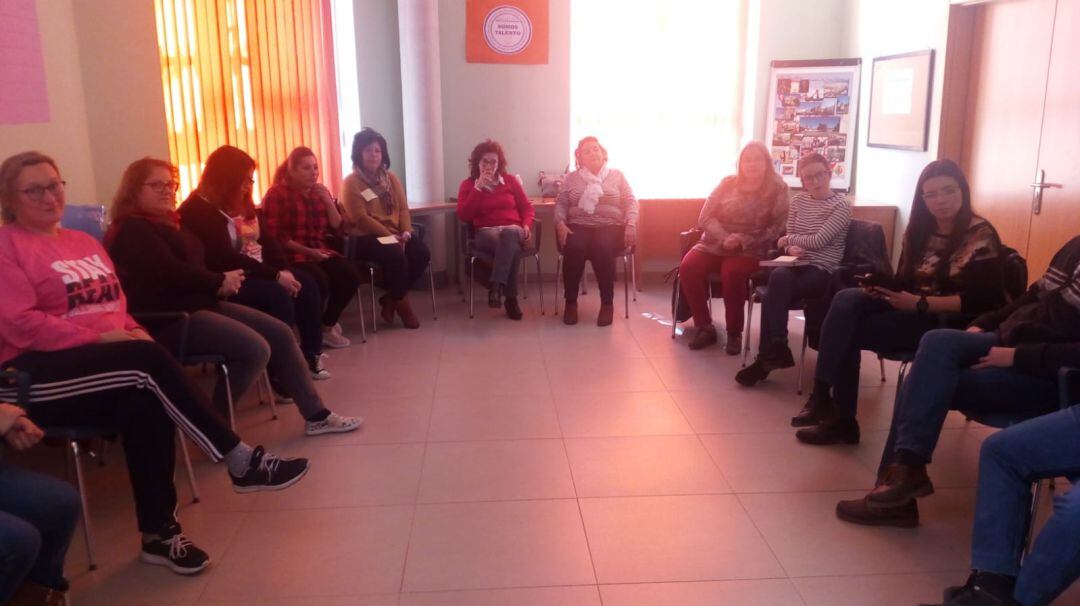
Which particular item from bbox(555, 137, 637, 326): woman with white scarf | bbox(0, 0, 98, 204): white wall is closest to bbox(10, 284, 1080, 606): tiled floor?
bbox(0, 0, 98, 204): white wall

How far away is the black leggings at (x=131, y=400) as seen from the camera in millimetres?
2451

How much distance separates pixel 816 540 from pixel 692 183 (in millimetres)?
4787

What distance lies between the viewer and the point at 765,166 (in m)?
4.76

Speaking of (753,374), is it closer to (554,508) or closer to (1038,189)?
(554,508)

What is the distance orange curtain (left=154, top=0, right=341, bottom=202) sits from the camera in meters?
4.77

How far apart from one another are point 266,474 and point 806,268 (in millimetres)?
2785

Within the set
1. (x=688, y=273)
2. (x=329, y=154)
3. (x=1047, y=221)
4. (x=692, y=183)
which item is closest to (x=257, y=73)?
(x=329, y=154)

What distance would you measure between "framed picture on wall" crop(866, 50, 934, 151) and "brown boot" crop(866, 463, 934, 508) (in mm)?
3377

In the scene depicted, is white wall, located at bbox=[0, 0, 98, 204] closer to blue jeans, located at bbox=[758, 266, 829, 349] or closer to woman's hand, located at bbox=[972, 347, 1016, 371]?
blue jeans, located at bbox=[758, 266, 829, 349]

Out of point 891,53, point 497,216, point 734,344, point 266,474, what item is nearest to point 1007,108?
point 891,53

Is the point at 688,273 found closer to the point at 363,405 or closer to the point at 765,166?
the point at 765,166

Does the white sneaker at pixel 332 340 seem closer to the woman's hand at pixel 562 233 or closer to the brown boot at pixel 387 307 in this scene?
the brown boot at pixel 387 307

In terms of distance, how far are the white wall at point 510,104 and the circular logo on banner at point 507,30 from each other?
0.50ft

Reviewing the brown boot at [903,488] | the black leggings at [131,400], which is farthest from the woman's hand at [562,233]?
the black leggings at [131,400]
